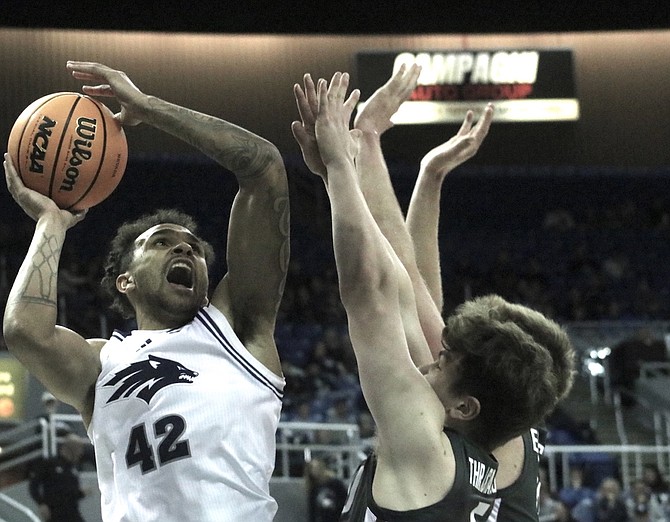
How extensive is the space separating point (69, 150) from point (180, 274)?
1.73 feet

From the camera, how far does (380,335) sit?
256cm

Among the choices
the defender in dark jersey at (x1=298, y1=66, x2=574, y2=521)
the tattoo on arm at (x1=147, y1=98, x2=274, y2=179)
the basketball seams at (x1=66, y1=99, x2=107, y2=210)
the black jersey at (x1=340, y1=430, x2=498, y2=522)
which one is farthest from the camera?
the basketball seams at (x1=66, y1=99, x2=107, y2=210)

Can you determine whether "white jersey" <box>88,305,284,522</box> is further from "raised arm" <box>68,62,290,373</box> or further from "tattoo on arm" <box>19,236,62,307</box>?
"tattoo on arm" <box>19,236,62,307</box>

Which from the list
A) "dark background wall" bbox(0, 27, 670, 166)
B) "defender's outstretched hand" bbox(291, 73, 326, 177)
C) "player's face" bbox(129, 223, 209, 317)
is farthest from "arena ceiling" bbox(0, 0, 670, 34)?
"defender's outstretched hand" bbox(291, 73, 326, 177)

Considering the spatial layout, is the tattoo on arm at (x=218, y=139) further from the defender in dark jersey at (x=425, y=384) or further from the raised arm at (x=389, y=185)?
the defender in dark jersey at (x=425, y=384)

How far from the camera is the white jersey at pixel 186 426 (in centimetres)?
303

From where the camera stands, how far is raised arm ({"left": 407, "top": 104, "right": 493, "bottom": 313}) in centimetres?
376

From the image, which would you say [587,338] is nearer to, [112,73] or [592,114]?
[592,114]

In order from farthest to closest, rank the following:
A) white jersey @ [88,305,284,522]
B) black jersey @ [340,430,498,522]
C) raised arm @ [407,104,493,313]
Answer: raised arm @ [407,104,493,313]
white jersey @ [88,305,284,522]
black jersey @ [340,430,498,522]

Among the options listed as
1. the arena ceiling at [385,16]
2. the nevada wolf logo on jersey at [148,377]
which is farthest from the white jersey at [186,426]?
the arena ceiling at [385,16]

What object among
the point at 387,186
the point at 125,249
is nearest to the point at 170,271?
the point at 125,249

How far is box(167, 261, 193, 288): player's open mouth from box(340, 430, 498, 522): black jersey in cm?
97

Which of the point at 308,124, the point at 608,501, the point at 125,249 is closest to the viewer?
the point at 308,124

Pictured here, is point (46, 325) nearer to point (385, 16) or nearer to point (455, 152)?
point (455, 152)
